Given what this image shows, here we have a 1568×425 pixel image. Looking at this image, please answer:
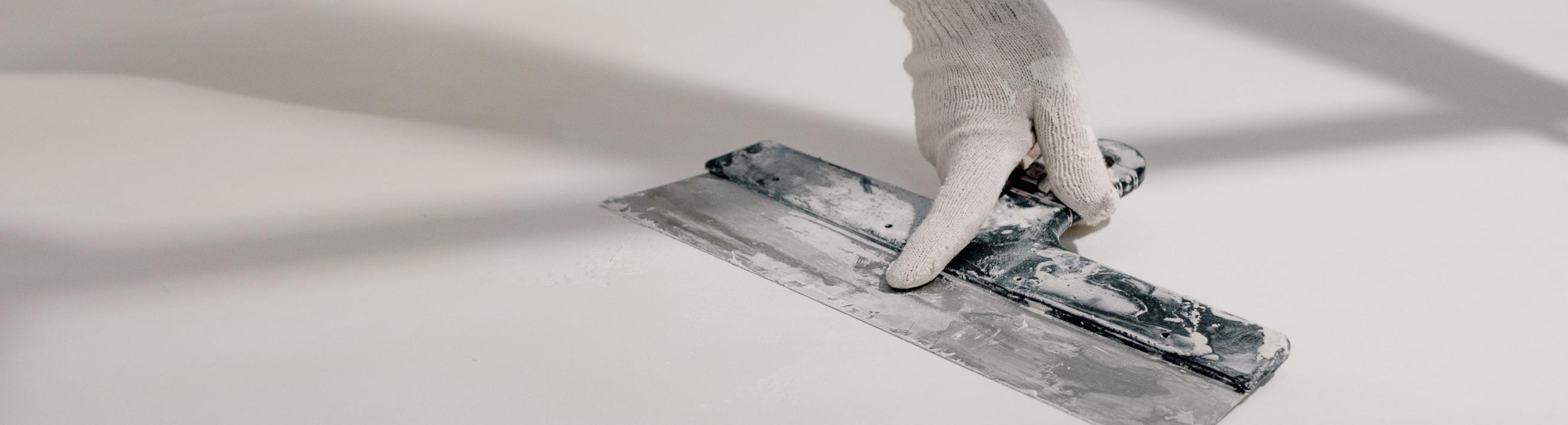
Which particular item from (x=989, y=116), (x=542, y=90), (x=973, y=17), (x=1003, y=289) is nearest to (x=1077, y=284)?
(x=1003, y=289)

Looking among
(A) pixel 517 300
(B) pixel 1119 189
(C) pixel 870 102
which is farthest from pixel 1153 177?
(A) pixel 517 300

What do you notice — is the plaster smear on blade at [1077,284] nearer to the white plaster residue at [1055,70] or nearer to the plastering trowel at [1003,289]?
the plastering trowel at [1003,289]

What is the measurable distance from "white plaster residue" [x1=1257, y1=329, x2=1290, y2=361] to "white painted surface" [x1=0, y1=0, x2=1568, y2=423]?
0.04m

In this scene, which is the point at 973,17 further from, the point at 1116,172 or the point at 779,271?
the point at 779,271

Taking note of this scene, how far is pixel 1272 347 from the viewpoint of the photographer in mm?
1559

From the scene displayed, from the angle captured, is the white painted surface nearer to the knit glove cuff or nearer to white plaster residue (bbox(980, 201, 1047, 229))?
white plaster residue (bbox(980, 201, 1047, 229))

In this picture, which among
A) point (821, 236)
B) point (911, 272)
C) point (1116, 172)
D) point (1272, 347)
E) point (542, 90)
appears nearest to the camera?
point (1272, 347)

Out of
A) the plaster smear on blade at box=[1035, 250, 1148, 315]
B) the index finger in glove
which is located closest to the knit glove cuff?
the index finger in glove

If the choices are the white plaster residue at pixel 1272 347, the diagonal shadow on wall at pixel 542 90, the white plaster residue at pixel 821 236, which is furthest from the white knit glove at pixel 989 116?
the white plaster residue at pixel 1272 347

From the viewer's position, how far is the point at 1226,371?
1.51m

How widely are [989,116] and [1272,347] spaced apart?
593 mm

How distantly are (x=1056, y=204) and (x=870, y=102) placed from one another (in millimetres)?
803

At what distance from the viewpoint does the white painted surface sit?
151cm

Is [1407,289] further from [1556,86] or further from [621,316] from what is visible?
[1556,86]
